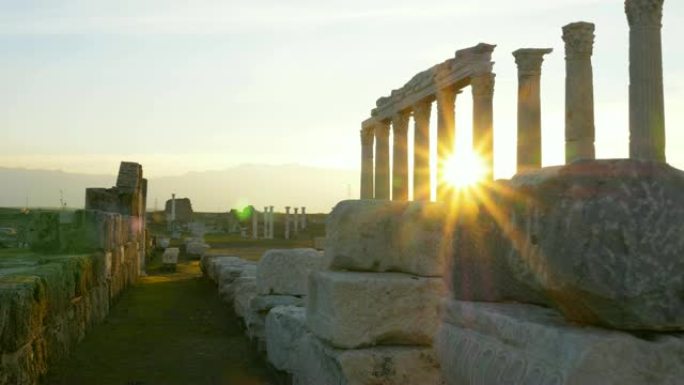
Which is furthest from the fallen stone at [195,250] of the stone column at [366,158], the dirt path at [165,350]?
the dirt path at [165,350]

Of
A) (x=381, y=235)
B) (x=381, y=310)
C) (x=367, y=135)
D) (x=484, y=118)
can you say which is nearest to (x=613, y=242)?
(x=381, y=310)

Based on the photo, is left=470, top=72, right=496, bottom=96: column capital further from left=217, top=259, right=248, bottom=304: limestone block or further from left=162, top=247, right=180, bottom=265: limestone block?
left=217, top=259, right=248, bottom=304: limestone block

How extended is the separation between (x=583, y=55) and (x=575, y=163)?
17.3 m

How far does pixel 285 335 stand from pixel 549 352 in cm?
429

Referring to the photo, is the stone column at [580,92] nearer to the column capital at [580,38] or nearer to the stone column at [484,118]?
the column capital at [580,38]

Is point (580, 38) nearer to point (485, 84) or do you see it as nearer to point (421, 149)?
point (485, 84)

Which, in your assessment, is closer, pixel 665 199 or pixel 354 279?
pixel 665 199

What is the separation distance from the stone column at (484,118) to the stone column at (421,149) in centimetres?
481

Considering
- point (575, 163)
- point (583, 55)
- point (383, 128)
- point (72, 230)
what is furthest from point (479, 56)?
point (575, 163)

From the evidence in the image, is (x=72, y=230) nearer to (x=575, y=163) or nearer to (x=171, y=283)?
(x=171, y=283)

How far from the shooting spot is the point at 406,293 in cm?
424

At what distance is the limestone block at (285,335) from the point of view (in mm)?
5908

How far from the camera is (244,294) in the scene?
1005cm

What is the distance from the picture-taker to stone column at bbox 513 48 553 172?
21.4 meters
